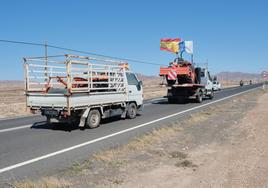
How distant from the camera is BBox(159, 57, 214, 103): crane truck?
25000 millimetres

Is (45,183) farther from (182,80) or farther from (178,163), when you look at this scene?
(182,80)

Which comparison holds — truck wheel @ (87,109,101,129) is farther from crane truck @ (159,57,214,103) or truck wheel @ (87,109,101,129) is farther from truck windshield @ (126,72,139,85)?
crane truck @ (159,57,214,103)

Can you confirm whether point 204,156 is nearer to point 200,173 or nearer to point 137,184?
point 200,173

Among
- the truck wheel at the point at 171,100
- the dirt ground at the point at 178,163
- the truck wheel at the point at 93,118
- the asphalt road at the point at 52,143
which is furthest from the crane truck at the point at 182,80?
the dirt ground at the point at 178,163

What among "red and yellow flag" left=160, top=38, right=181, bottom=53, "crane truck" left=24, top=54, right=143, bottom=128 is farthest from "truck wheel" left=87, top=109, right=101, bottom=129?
"red and yellow flag" left=160, top=38, right=181, bottom=53

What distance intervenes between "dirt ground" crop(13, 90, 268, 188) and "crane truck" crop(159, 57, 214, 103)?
13.8 meters

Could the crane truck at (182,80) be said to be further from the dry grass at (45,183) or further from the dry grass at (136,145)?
the dry grass at (45,183)

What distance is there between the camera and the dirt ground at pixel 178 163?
238 inches

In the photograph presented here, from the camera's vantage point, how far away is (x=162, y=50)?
41750 millimetres

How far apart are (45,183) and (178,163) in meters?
2.82

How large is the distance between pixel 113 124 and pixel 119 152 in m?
5.61

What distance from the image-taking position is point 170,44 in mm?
40781

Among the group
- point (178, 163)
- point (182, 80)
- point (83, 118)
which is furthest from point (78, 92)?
point (182, 80)

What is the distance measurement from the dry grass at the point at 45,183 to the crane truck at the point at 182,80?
19.5 m
